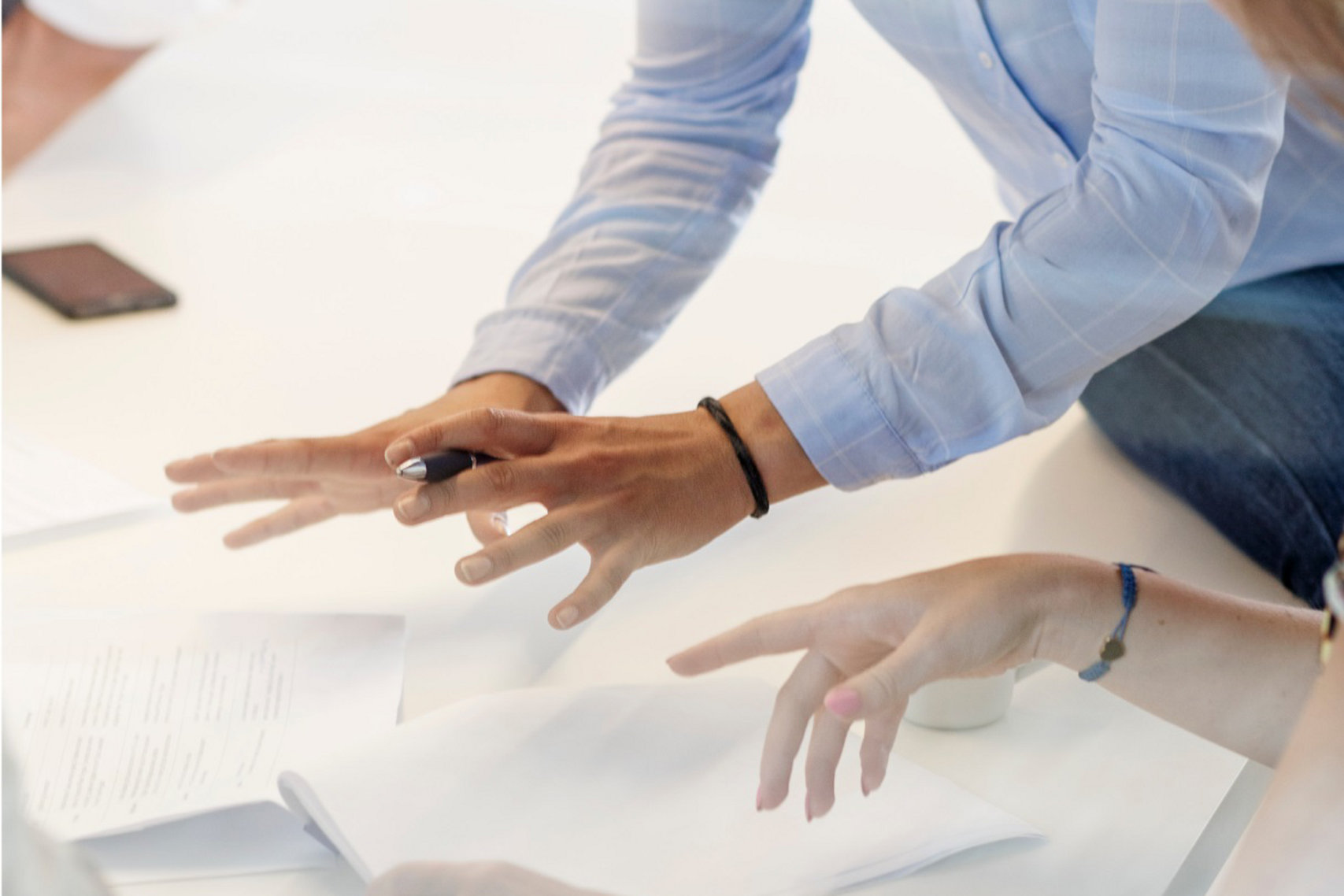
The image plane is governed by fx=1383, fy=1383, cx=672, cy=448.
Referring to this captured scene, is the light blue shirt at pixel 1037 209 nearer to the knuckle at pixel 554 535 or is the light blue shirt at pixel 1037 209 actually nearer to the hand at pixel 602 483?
the hand at pixel 602 483

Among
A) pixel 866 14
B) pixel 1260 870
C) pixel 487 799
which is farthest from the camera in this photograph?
pixel 866 14

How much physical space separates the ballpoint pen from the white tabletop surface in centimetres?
8

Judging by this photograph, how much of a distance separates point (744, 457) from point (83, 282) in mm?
687

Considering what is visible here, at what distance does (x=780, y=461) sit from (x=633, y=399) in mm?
91

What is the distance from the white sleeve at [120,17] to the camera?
1.08 metres

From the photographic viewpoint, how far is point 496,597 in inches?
29.7

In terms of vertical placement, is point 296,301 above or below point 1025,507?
above

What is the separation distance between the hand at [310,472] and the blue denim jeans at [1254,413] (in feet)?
1.27

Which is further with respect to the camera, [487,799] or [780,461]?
[780,461]

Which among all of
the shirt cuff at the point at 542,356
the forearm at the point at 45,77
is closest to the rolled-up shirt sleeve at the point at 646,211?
the shirt cuff at the point at 542,356

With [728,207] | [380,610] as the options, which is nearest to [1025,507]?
[728,207]

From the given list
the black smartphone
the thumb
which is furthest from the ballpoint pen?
the black smartphone

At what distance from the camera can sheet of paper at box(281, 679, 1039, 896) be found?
1.85 ft

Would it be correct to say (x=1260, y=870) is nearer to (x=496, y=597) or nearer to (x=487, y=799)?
(x=487, y=799)
